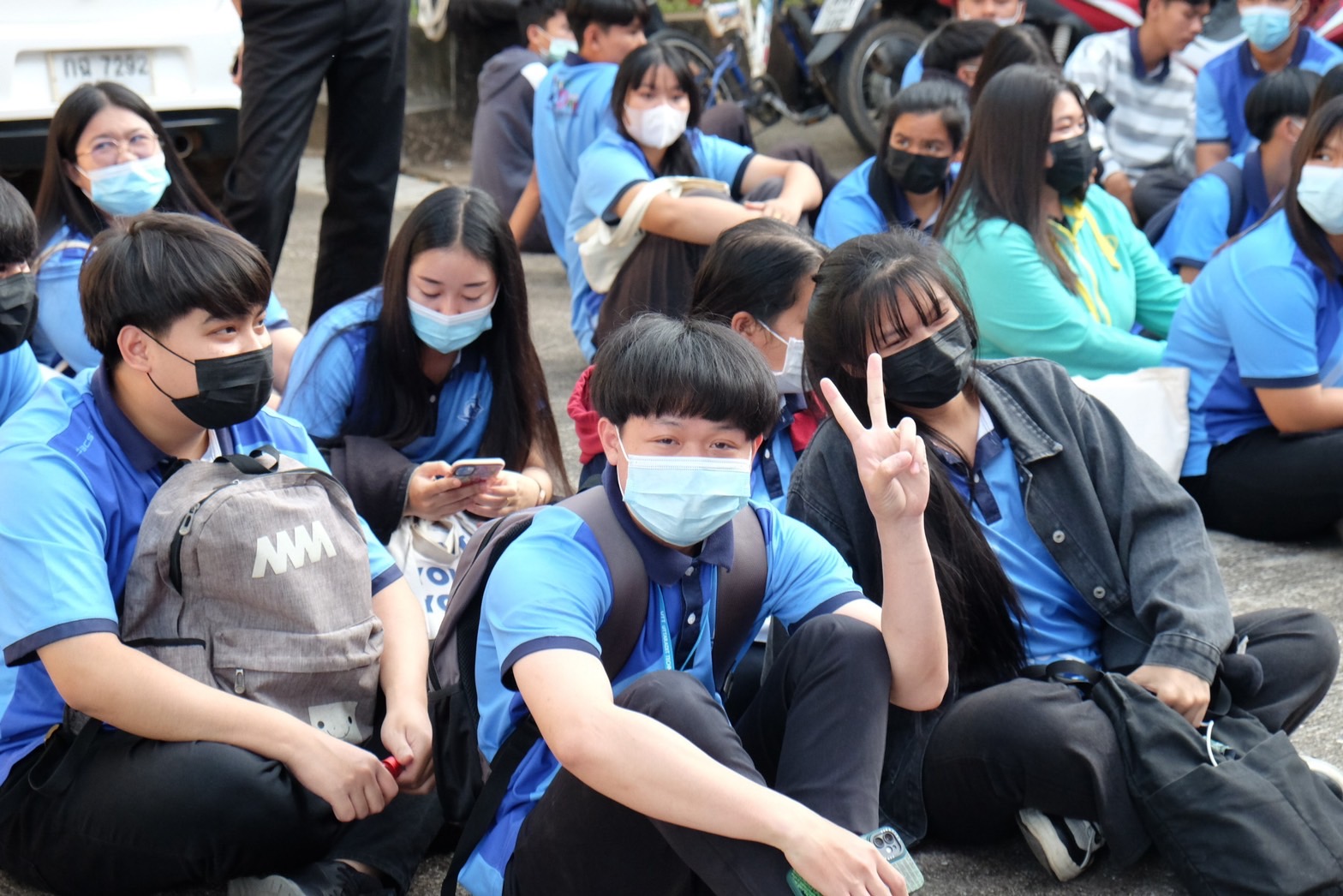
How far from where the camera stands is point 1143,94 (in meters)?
5.92

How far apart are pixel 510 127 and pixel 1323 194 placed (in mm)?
3585

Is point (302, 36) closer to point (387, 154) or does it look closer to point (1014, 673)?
point (387, 154)

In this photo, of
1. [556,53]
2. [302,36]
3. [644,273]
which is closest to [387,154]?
[302,36]

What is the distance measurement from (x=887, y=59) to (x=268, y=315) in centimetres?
448

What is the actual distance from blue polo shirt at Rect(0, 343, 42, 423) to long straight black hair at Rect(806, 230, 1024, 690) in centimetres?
A: 140

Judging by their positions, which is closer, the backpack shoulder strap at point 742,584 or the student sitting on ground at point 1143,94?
the backpack shoulder strap at point 742,584

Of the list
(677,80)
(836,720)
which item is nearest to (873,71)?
(677,80)

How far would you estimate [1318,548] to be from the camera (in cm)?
353

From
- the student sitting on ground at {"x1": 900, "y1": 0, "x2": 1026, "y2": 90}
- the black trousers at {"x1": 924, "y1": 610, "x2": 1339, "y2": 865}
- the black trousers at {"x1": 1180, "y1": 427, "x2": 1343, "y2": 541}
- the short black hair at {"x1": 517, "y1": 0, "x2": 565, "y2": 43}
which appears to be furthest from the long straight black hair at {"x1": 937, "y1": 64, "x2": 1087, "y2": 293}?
the short black hair at {"x1": 517, "y1": 0, "x2": 565, "y2": 43}

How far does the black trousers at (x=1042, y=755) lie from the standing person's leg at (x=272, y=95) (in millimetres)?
2635

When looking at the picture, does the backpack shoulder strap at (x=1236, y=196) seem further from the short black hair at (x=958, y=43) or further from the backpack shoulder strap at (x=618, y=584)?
the backpack shoulder strap at (x=618, y=584)

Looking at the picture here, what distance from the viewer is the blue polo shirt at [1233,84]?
18.1 ft

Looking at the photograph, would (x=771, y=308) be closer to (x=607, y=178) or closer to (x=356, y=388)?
(x=356, y=388)

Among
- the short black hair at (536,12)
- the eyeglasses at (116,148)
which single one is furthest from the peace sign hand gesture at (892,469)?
the short black hair at (536,12)
